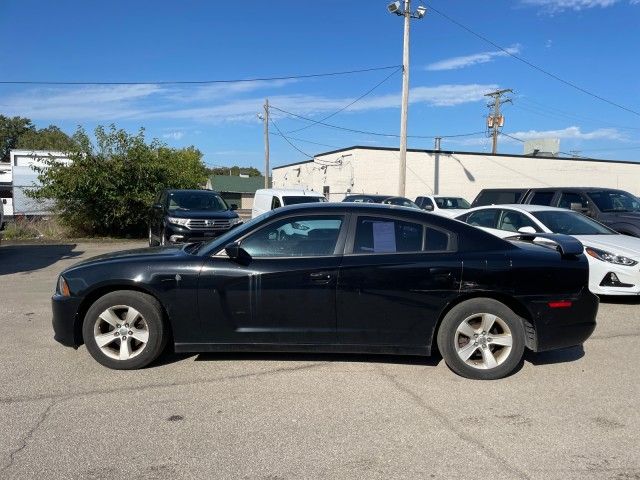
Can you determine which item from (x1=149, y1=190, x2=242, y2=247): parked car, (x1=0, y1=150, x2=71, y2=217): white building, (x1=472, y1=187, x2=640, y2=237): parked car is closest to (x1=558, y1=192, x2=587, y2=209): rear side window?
(x1=472, y1=187, x2=640, y2=237): parked car

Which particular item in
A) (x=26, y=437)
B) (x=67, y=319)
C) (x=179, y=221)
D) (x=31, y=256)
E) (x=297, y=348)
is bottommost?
(x=26, y=437)

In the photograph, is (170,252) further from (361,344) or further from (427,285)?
(427,285)

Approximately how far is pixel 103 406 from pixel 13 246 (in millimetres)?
13132

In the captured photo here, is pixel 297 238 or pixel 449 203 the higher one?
pixel 449 203

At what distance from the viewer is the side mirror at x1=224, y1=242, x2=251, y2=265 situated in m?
4.45

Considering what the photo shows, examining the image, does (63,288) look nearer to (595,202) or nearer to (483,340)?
(483,340)

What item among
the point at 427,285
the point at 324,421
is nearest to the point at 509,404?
the point at 427,285

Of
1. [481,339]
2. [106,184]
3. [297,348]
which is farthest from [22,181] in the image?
[481,339]

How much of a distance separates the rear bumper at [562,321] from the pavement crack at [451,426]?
1287mm

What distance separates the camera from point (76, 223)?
1748 cm

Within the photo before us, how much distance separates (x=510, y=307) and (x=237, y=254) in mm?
2498

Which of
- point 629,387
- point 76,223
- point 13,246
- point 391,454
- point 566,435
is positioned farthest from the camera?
point 76,223

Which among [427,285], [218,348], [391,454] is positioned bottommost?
[391,454]

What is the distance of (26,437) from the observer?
3408 millimetres
